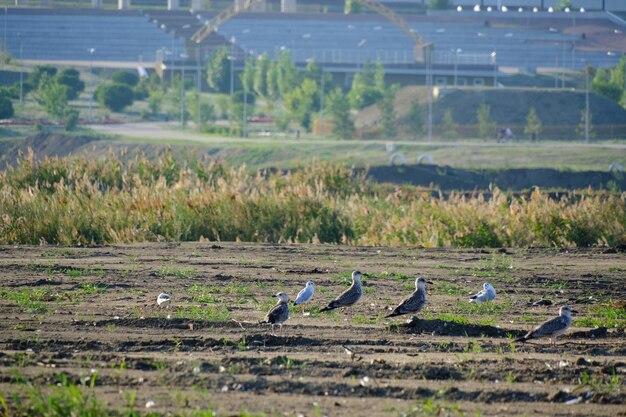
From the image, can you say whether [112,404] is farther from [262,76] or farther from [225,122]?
[262,76]

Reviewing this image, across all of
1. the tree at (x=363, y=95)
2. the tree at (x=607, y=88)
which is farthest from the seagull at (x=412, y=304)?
the tree at (x=607, y=88)

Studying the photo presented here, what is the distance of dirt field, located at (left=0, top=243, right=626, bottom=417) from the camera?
30.0 ft

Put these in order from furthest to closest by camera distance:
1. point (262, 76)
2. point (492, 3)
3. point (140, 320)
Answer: point (492, 3)
point (262, 76)
point (140, 320)

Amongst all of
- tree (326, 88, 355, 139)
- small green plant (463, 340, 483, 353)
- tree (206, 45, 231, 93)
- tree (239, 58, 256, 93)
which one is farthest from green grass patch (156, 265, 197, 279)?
tree (206, 45, 231, 93)

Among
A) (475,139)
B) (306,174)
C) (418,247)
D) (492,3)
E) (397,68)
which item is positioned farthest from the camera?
(492,3)

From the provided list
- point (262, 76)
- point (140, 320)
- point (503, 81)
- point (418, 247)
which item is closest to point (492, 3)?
point (503, 81)

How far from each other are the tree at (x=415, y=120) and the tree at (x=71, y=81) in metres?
20.3

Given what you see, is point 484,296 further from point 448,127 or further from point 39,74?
point 39,74

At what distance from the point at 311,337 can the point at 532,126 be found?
5642 centimetres

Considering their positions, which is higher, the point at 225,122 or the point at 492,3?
the point at 492,3

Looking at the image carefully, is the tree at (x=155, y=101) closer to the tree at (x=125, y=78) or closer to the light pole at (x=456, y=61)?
the tree at (x=125, y=78)

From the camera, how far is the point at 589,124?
69.6 metres

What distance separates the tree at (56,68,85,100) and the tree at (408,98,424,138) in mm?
20288

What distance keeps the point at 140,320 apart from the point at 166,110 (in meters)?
65.8
